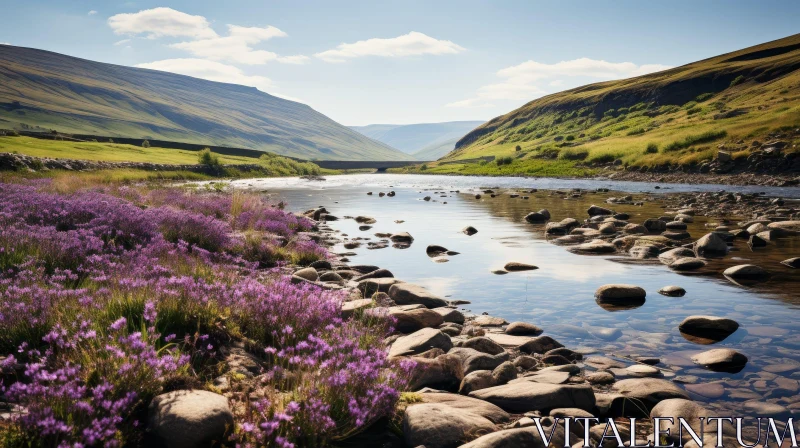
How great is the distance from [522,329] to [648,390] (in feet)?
9.55

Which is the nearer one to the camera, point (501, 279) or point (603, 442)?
point (603, 442)

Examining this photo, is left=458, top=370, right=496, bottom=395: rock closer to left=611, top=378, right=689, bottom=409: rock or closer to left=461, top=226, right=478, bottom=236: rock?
left=611, top=378, right=689, bottom=409: rock

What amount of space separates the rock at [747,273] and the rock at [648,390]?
26.1ft

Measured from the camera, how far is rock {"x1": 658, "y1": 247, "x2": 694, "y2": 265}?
595 inches

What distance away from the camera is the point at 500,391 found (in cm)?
575

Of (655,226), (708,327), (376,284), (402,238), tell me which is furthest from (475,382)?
(655,226)

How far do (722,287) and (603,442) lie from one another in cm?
904

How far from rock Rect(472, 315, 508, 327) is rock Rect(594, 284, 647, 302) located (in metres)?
2.76

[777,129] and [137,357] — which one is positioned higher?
[777,129]

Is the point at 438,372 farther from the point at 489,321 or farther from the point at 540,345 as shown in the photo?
the point at 489,321

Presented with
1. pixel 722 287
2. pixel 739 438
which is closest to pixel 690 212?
pixel 722 287

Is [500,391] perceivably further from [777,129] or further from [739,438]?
[777,129]

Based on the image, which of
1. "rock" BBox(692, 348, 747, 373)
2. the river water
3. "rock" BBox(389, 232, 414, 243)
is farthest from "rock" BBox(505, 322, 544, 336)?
"rock" BBox(389, 232, 414, 243)

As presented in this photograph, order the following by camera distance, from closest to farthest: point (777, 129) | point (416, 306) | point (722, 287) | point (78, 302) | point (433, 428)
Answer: point (433, 428), point (78, 302), point (416, 306), point (722, 287), point (777, 129)
